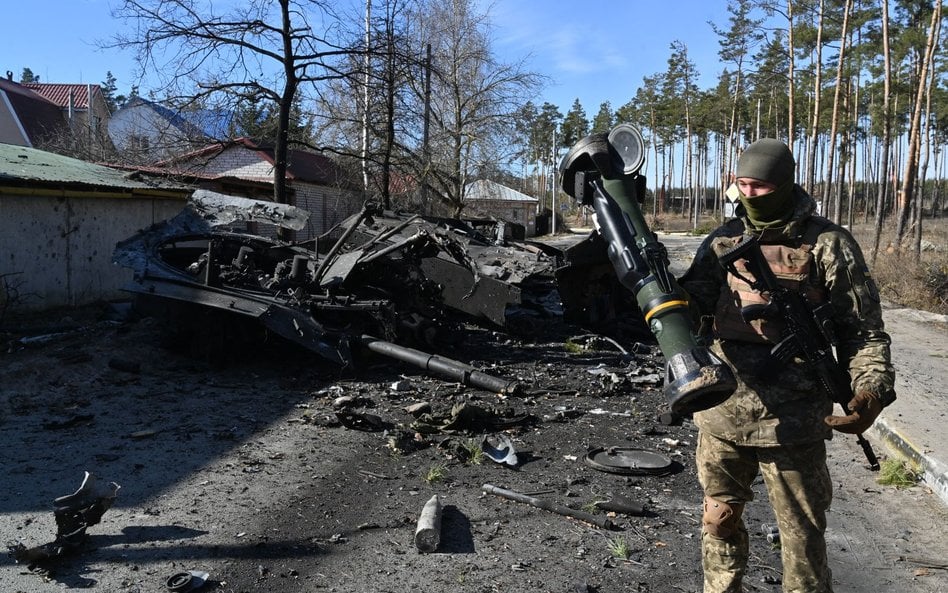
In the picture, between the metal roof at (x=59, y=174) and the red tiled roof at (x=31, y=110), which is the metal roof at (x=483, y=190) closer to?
the metal roof at (x=59, y=174)

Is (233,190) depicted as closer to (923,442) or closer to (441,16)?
(441,16)

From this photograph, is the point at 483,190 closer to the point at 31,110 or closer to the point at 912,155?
the point at 912,155

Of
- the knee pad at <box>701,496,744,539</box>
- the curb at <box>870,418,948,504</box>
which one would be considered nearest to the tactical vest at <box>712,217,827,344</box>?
the knee pad at <box>701,496,744,539</box>

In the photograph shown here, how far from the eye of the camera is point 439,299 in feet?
32.2

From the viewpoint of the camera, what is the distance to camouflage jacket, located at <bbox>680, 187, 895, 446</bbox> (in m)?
2.73

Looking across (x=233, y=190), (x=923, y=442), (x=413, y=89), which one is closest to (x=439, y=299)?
(x=923, y=442)

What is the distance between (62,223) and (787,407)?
12.6m

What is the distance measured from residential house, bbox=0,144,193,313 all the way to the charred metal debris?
8.80 ft

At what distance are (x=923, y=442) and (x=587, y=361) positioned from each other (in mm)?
4322

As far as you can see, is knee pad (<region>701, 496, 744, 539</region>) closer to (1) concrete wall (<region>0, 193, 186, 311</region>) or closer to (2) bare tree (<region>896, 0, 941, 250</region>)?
(1) concrete wall (<region>0, 193, 186, 311</region>)

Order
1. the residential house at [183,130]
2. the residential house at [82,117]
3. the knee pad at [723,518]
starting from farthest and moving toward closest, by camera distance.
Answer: the residential house at [82,117], the residential house at [183,130], the knee pad at [723,518]

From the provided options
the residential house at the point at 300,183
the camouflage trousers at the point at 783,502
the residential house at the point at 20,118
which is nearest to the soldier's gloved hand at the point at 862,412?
the camouflage trousers at the point at 783,502

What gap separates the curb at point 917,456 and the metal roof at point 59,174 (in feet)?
38.7

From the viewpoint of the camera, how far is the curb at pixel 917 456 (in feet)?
16.5
